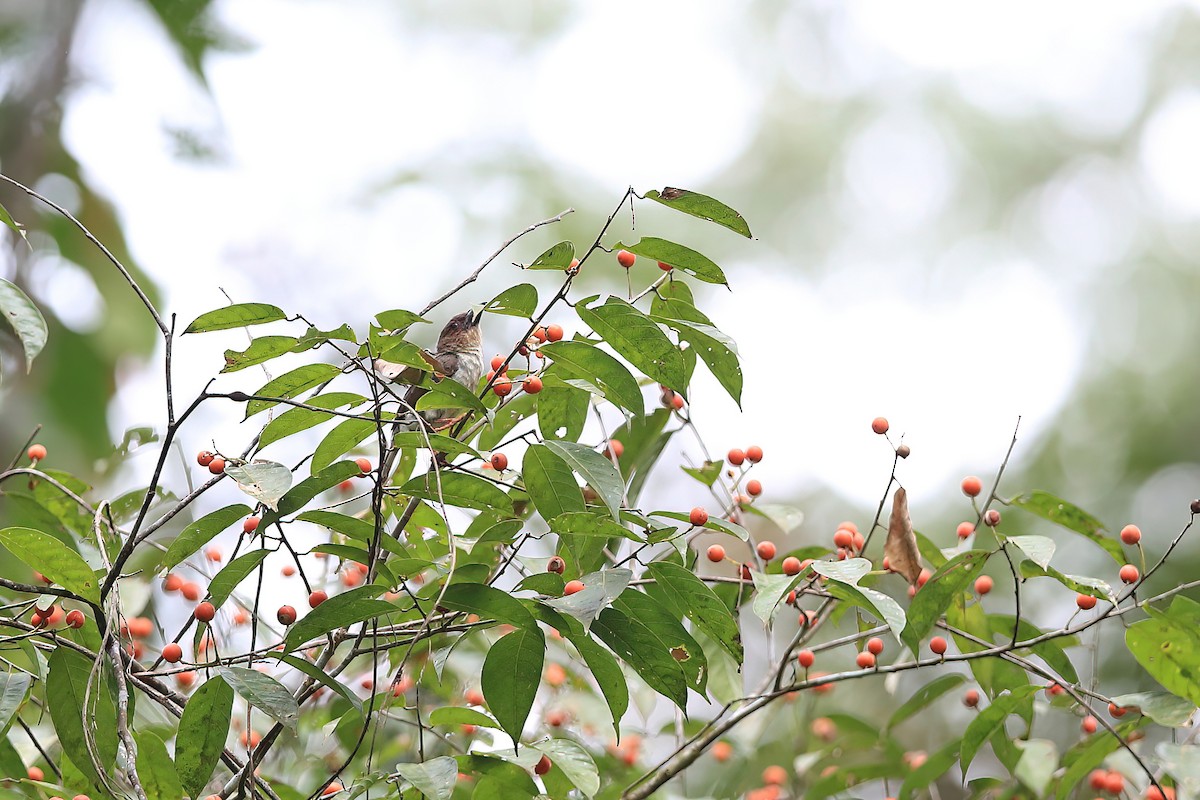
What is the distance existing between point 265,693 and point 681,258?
0.59 m

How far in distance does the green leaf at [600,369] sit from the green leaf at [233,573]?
34 centimetres

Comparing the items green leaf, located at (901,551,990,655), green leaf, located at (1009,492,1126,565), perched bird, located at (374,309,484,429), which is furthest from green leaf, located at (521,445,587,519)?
green leaf, located at (1009,492,1126,565)

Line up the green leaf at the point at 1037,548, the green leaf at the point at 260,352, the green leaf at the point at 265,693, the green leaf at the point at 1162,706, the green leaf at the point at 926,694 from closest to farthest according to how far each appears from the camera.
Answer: the green leaf at the point at 265,693 < the green leaf at the point at 260,352 < the green leaf at the point at 1037,548 < the green leaf at the point at 1162,706 < the green leaf at the point at 926,694

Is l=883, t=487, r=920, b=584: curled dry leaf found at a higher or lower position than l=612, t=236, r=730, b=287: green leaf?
lower

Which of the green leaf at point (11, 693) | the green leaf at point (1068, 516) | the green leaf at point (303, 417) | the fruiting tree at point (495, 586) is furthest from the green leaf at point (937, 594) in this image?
the green leaf at point (11, 693)

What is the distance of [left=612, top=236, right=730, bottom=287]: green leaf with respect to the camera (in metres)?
1.08

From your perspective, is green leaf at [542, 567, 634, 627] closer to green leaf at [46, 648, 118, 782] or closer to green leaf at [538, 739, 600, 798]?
green leaf at [538, 739, 600, 798]

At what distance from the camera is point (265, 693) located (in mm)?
895

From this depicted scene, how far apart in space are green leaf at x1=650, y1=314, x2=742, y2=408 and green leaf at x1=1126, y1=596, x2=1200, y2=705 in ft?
1.73

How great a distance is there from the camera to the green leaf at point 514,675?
0.95 meters

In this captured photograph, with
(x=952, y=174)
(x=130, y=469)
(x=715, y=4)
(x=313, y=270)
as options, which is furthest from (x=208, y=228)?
(x=952, y=174)

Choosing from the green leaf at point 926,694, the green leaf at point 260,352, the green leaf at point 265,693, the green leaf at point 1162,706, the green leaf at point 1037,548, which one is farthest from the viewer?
Answer: the green leaf at point 926,694

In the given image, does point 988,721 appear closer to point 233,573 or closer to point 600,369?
point 600,369

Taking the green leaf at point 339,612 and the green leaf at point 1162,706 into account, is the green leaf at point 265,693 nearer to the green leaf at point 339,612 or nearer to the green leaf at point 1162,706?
the green leaf at point 339,612
